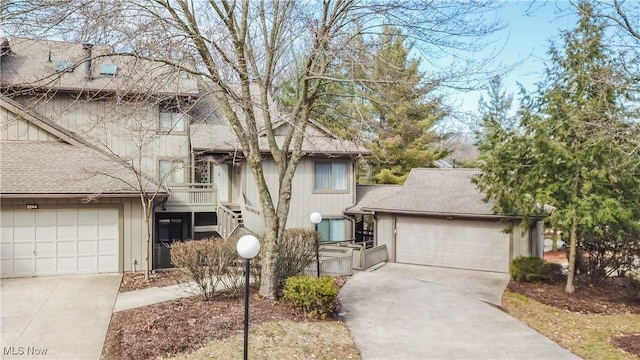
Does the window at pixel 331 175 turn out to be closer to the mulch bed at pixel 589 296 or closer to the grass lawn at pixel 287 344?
the mulch bed at pixel 589 296

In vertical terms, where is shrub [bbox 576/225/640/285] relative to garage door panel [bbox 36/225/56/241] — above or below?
below

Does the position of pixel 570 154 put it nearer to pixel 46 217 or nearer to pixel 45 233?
pixel 46 217

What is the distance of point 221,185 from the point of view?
18625 mm

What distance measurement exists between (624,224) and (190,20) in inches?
465

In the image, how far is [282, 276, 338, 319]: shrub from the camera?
340 inches

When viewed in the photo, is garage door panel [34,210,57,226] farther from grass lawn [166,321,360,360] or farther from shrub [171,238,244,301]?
grass lawn [166,321,360,360]

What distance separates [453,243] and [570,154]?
628 centimetres

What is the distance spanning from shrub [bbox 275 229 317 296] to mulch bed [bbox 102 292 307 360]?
0.96m

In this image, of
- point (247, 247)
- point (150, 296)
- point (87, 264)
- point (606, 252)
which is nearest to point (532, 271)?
point (606, 252)

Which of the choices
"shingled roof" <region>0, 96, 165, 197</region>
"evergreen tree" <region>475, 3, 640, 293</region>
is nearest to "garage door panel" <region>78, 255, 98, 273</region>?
"shingled roof" <region>0, 96, 165, 197</region>

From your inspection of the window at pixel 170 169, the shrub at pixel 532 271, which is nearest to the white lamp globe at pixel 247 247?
the shrub at pixel 532 271

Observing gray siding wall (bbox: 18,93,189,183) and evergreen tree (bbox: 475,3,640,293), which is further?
gray siding wall (bbox: 18,93,189,183)

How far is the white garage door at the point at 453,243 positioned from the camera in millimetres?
15352

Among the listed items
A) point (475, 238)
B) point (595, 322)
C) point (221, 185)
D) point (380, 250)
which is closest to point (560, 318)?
point (595, 322)
